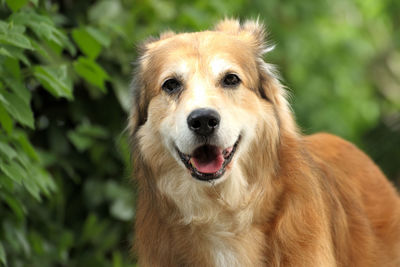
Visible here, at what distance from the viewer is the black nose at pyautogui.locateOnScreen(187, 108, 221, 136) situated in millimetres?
3596

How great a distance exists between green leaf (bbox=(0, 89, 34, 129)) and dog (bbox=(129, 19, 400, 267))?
59cm

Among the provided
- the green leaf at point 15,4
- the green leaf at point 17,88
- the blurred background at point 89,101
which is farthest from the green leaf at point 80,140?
the green leaf at point 15,4

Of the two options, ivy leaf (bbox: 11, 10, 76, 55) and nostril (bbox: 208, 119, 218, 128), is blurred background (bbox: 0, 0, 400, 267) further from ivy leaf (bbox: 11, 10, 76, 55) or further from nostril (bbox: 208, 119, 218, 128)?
nostril (bbox: 208, 119, 218, 128)

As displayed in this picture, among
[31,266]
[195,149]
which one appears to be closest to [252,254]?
[195,149]

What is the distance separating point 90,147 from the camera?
5.73 metres

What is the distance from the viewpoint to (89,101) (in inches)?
228

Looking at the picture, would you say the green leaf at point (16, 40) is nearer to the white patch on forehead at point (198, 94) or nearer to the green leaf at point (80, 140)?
the white patch on forehead at point (198, 94)

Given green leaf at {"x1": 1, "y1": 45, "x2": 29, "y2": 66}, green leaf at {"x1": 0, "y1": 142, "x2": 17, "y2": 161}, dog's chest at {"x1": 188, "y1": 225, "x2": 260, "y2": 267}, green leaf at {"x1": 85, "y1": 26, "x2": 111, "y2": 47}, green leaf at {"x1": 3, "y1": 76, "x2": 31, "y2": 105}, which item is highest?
green leaf at {"x1": 1, "y1": 45, "x2": 29, "y2": 66}

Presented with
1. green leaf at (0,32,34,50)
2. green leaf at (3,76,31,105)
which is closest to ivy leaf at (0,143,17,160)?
green leaf at (3,76,31,105)

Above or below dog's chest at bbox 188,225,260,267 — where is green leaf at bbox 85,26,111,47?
above

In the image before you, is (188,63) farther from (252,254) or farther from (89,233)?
(89,233)

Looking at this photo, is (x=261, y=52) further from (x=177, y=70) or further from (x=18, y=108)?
(x=18, y=108)

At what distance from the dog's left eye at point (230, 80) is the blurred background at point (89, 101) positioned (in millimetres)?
600

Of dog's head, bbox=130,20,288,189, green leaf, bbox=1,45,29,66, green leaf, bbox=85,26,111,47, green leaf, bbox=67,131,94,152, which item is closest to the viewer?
dog's head, bbox=130,20,288,189
